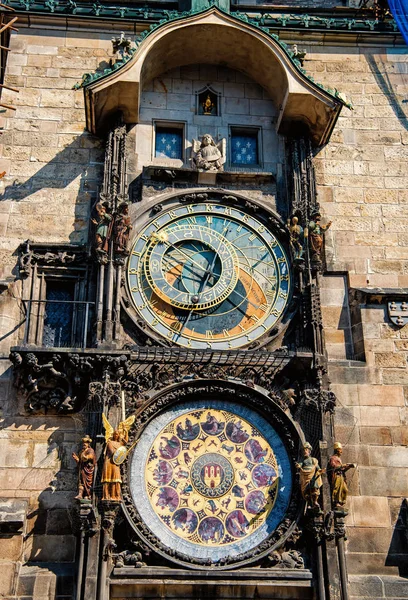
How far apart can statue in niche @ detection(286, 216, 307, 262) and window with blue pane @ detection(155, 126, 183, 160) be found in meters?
1.85

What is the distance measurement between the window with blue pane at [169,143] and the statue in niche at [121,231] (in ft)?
4.41

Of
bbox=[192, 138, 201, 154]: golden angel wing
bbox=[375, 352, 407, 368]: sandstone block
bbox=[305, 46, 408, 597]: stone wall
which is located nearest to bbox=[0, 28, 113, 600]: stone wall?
bbox=[192, 138, 201, 154]: golden angel wing

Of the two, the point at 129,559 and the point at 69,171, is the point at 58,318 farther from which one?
A: the point at 129,559

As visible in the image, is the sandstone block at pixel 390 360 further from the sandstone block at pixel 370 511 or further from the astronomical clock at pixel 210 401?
the sandstone block at pixel 370 511

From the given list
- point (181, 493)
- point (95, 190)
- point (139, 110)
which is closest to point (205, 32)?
point (139, 110)

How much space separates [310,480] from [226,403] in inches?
54.1

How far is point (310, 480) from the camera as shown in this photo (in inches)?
399

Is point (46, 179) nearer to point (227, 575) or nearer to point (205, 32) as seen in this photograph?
point (205, 32)

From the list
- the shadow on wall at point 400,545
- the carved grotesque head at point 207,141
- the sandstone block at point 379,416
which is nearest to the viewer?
the shadow on wall at point 400,545

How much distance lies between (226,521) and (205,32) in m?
6.49

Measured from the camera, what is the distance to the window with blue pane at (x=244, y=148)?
1266 centimetres

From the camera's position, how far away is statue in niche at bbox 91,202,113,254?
37.3 feet

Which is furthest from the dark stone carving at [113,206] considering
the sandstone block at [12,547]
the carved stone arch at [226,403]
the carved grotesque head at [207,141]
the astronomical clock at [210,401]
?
the sandstone block at [12,547]

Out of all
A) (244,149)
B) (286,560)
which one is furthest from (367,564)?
(244,149)
